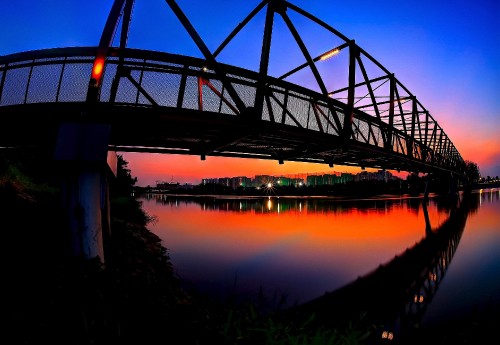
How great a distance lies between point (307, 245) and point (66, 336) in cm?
2237

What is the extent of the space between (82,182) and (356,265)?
687 inches

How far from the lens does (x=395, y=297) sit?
41.4ft

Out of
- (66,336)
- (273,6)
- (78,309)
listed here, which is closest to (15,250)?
(78,309)

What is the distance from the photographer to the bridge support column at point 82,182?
662 cm

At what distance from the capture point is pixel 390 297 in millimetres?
12641

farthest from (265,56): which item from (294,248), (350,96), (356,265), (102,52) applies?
(294,248)

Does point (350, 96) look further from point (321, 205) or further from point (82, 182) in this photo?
point (321, 205)

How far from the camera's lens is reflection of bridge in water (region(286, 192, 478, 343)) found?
10.2m

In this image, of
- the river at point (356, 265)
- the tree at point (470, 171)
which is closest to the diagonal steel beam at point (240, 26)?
the river at point (356, 265)

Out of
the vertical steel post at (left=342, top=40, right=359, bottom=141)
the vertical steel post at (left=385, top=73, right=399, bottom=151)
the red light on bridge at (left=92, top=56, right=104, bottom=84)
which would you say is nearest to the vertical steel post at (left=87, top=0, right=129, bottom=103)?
the red light on bridge at (left=92, top=56, right=104, bottom=84)

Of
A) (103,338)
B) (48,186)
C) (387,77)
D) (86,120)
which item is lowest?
(103,338)

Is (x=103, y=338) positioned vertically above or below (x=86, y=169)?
below

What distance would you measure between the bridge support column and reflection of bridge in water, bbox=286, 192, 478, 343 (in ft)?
26.9

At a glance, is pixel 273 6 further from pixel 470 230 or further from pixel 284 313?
pixel 470 230
